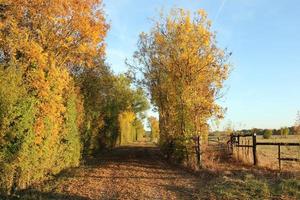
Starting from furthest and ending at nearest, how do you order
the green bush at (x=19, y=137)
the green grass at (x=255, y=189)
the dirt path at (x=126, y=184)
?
1. the dirt path at (x=126, y=184)
2. the green bush at (x=19, y=137)
3. the green grass at (x=255, y=189)

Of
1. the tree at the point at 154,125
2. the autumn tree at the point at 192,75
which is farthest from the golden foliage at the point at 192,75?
the tree at the point at 154,125

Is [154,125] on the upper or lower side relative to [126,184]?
upper

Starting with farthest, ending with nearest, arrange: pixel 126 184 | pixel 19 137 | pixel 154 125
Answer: pixel 154 125 < pixel 126 184 < pixel 19 137

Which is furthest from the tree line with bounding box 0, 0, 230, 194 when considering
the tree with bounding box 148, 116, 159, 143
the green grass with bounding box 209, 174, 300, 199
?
the tree with bounding box 148, 116, 159, 143

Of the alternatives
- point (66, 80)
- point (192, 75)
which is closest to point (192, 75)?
point (192, 75)

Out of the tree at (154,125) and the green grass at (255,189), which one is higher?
the tree at (154,125)

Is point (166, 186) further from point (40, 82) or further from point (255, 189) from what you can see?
point (40, 82)

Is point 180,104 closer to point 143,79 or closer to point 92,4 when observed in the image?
point 92,4

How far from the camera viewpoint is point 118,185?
1444 centimetres

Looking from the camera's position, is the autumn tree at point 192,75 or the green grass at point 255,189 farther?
the autumn tree at point 192,75

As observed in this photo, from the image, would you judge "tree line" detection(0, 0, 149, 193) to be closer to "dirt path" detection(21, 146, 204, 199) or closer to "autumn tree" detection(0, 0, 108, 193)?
"autumn tree" detection(0, 0, 108, 193)

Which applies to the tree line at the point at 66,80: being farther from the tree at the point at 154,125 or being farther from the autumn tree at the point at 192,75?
the tree at the point at 154,125

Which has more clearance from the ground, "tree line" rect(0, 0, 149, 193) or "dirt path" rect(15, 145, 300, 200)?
"tree line" rect(0, 0, 149, 193)

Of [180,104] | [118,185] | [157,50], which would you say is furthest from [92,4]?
[118,185]
